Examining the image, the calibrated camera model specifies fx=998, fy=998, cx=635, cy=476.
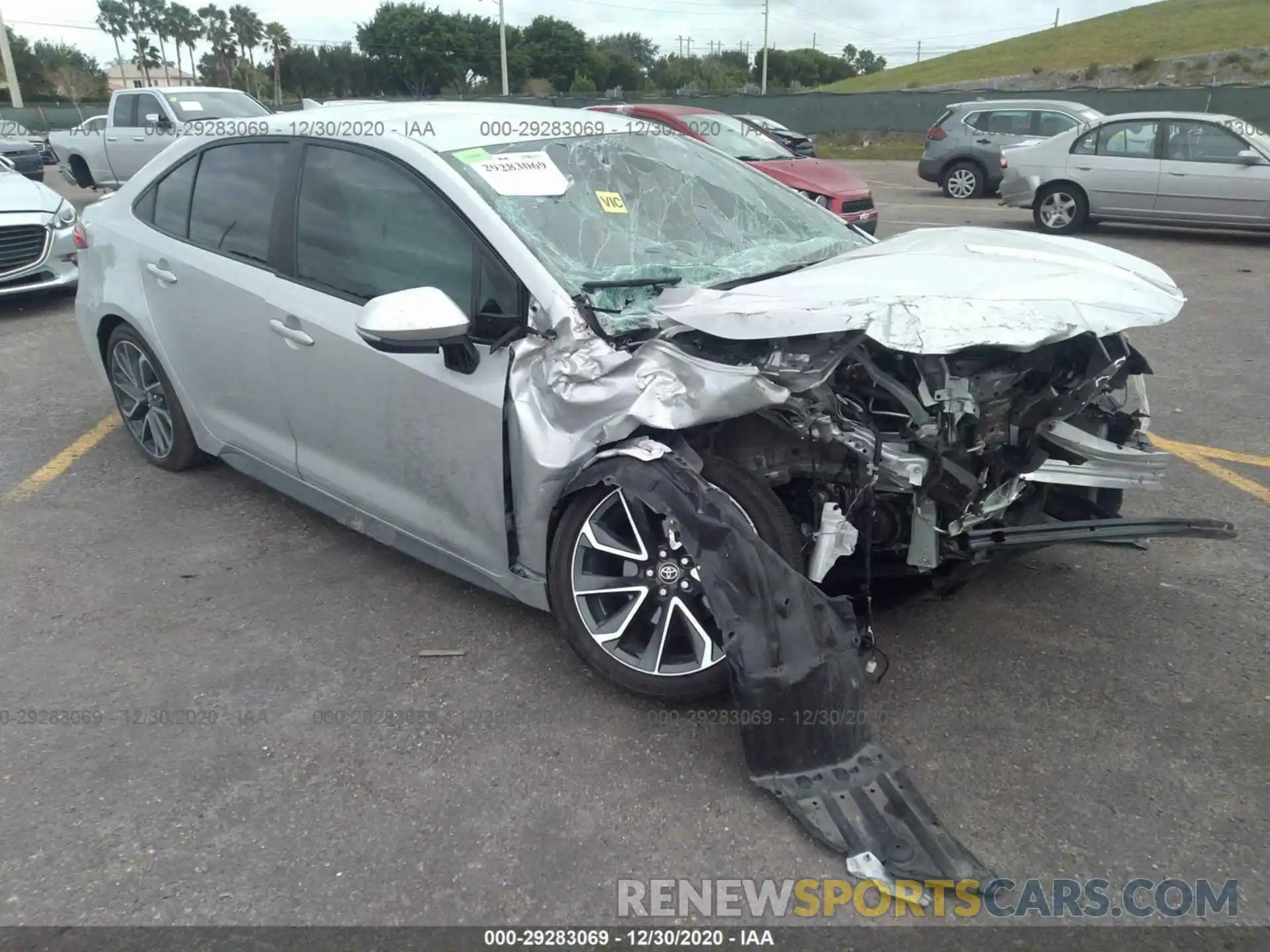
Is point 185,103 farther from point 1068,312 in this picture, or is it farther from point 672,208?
point 1068,312

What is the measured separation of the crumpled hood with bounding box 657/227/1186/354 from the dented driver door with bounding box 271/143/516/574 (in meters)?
0.69

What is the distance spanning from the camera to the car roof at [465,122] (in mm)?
3541

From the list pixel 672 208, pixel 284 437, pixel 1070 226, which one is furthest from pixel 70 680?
pixel 1070 226

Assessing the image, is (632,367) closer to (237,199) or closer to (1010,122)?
(237,199)

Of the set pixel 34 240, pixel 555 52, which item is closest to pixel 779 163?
pixel 34 240

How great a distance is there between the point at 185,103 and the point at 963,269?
14462 mm

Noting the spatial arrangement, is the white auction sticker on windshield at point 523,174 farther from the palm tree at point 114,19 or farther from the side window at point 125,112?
the palm tree at point 114,19

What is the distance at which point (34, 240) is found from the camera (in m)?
8.50

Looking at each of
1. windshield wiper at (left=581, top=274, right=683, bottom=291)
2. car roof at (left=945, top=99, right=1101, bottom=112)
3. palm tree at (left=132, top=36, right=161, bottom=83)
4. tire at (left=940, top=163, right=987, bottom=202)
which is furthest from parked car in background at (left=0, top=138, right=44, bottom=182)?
palm tree at (left=132, top=36, right=161, bottom=83)

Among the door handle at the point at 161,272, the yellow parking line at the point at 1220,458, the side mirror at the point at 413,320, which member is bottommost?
the yellow parking line at the point at 1220,458

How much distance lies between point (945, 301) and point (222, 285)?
2.78m

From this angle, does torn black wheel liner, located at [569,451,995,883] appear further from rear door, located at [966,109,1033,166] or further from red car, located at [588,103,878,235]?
rear door, located at [966,109,1033,166]

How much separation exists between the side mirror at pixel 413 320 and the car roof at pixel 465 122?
2.41ft

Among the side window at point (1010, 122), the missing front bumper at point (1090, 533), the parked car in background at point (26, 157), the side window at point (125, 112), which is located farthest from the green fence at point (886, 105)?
the missing front bumper at point (1090, 533)
